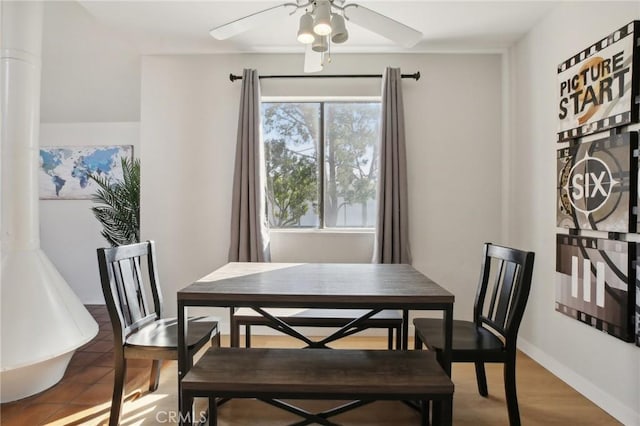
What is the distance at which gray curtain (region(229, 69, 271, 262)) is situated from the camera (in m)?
3.06

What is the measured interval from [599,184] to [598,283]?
568mm

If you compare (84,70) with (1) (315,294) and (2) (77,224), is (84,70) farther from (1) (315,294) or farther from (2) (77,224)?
(1) (315,294)

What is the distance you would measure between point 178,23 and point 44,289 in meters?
2.10

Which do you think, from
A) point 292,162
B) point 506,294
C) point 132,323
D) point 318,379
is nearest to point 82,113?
point 292,162

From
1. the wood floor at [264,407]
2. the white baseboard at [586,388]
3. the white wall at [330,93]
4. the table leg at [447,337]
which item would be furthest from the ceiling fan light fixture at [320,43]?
the white baseboard at [586,388]

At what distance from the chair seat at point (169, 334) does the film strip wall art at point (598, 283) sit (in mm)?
2183

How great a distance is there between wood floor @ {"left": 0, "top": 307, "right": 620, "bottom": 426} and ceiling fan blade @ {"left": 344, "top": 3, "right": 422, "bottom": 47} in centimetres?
202

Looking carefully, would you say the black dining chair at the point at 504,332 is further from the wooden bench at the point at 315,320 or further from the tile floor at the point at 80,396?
the tile floor at the point at 80,396

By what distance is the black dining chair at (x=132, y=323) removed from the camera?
5.65 ft

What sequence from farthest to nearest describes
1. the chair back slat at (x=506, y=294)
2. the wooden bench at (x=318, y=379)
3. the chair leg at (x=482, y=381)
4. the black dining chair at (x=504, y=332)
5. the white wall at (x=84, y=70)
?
the white wall at (x=84, y=70)
the chair leg at (x=482, y=381)
the chair back slat at (x=506, y=294)
the black dining chair at (x=504, y=332)
the wooden bench at (x=318, y=379)

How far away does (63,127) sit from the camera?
4129mm

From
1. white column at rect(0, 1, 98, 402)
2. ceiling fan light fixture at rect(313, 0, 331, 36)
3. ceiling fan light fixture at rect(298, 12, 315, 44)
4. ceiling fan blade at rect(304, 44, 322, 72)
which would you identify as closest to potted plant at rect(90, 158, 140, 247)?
white column at rect(0, 1, 98, 402)

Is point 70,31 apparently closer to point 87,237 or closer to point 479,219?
point 87,237

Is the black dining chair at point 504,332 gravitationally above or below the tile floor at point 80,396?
above
